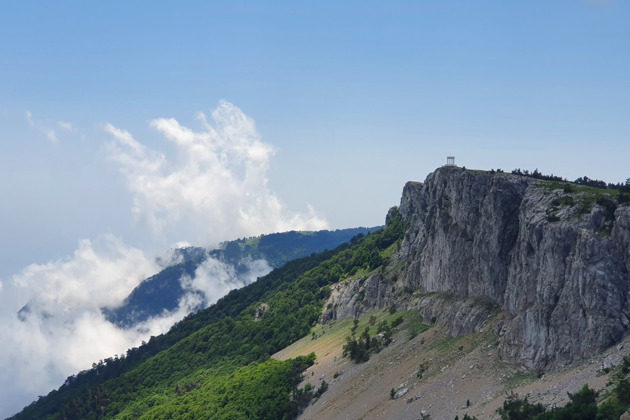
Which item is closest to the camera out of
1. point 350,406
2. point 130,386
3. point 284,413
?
point 350,406

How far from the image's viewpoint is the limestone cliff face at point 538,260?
229 ft

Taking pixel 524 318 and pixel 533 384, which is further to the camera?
pixel 524 318

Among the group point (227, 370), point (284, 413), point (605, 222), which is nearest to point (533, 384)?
point (605, 222)

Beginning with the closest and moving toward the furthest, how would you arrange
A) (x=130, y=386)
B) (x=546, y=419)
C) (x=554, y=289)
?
(x=546, y=419)
(x=554, y=289)
(x=130, y=386)

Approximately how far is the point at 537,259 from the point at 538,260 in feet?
0.91

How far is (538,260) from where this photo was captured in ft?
265

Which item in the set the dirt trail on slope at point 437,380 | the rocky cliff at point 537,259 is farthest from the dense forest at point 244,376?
the rocky cliff at point 537,259

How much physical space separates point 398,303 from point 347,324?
21.5m

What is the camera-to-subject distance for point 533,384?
7131 cm

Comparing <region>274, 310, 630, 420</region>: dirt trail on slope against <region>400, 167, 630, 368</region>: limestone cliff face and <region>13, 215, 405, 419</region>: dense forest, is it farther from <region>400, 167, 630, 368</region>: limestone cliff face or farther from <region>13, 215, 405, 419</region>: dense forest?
<region>13, 215, 405, 419</region>: dense forest

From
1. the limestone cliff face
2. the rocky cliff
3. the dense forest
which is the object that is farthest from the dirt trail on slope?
the dense forest

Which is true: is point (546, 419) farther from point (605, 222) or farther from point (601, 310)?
point (605, 222)

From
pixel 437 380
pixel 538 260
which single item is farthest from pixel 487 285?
pixel 437 380

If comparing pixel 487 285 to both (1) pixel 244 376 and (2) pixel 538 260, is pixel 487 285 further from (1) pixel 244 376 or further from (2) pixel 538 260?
(1) pixel 244 376
